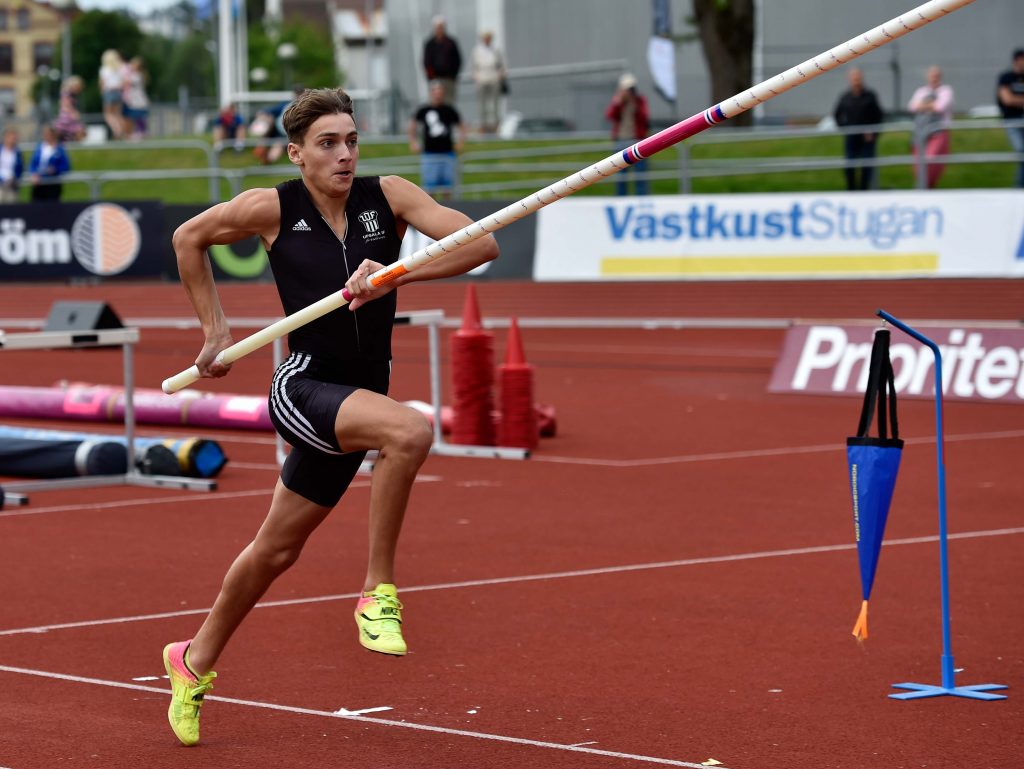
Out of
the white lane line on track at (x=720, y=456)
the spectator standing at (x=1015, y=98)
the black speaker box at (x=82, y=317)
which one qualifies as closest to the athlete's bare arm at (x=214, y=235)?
the white lane line on track at (x=720, y=456)

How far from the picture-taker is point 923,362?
15641mm

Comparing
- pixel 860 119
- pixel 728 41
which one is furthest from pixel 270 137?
pixel 860 119

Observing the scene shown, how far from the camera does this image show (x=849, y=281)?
2183 centimetres

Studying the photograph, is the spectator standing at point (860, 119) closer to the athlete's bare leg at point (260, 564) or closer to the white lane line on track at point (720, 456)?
the white lane line on track at point (720, 456)

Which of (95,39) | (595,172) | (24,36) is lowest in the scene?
(595,172)

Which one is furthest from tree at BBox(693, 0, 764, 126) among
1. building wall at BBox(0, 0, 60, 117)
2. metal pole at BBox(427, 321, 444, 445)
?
building wall at BBox(0, 0, 60, 117)

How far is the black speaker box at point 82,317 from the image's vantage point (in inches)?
631

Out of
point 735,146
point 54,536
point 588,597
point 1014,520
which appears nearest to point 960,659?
point 588,597

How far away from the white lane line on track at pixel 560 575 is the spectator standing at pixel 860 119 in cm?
1457

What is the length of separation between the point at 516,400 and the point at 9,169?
18.3m

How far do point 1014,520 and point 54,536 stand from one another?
18.6 feet

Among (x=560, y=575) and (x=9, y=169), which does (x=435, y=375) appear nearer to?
(x=560, y=575)

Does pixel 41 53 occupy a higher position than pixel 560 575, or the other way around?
pixel 41 53

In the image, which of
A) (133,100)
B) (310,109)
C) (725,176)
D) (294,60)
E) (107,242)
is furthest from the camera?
(294,60)
